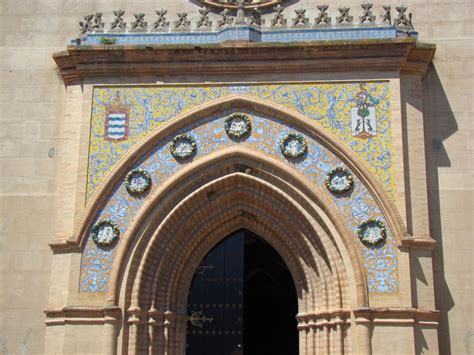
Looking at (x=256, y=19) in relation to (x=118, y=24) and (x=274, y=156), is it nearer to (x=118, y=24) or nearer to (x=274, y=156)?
(x=118, y=24)

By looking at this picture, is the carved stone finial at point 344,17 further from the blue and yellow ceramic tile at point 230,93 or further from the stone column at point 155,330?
the stone column at point 155,330

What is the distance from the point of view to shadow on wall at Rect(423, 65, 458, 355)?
14.7m

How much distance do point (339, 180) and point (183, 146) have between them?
3.12m

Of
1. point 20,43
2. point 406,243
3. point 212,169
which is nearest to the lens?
point 406,243

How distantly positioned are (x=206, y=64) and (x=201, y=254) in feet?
12.6

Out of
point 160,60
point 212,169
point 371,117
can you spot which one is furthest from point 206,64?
point 371,117

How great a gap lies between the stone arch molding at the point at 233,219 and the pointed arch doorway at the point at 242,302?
570 millimetres

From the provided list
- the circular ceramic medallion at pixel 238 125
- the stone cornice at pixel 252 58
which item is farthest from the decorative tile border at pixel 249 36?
the circular ceramic medallion at pixel 238 125

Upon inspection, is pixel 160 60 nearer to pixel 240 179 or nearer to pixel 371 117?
pixel 240 179

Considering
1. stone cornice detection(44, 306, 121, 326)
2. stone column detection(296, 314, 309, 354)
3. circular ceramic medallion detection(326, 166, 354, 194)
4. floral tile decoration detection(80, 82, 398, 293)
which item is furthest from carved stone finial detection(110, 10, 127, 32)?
stone column detection(296, 314, 309, 354)

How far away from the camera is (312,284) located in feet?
49.9

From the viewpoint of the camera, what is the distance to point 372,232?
14617mm

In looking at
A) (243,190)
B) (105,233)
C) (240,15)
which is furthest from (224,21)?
(105,233)

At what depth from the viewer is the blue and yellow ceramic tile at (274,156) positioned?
14484mm
